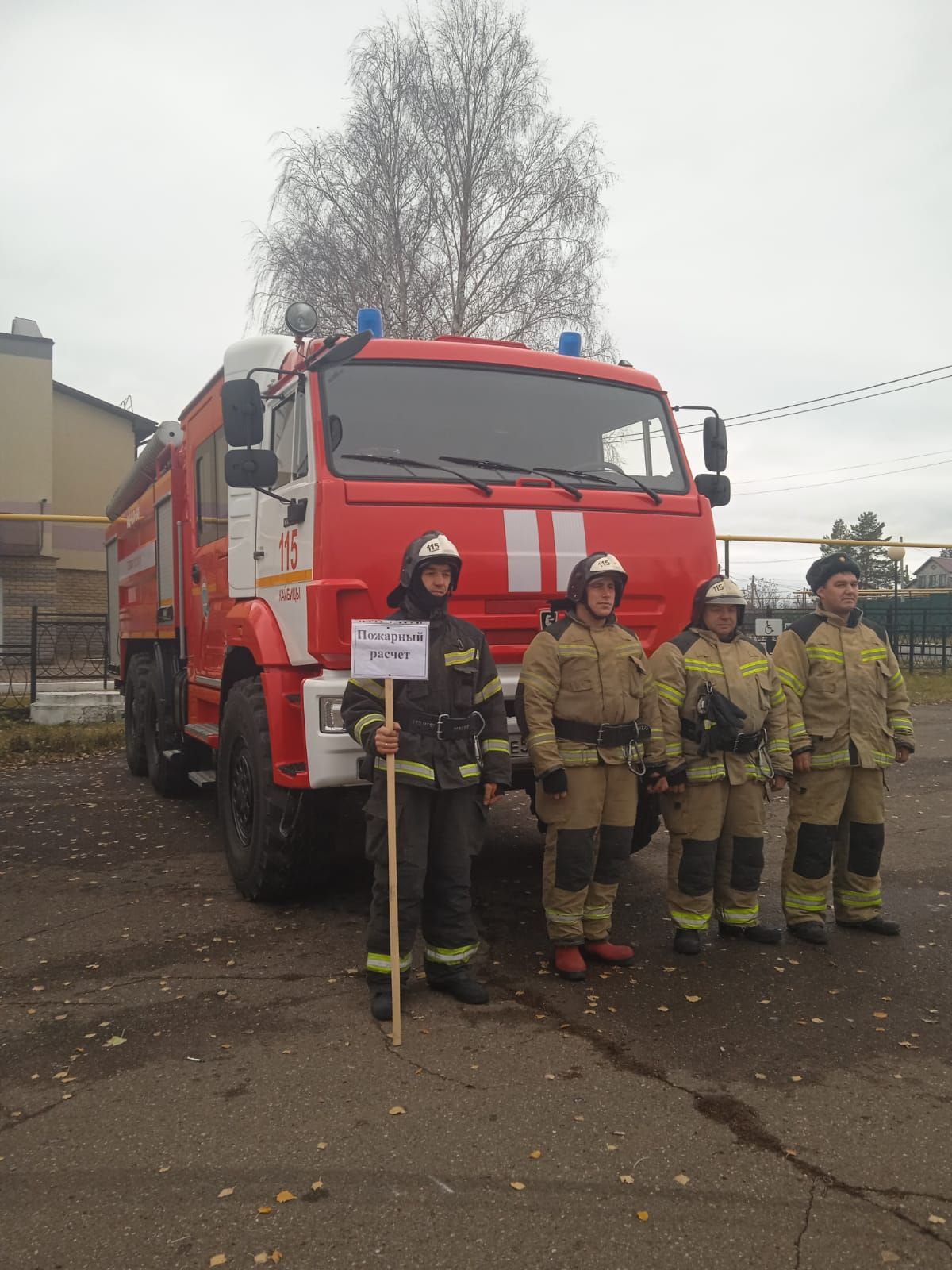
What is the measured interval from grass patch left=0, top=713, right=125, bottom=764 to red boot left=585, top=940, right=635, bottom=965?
8.32 meters

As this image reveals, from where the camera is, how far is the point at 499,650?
16.2 feet

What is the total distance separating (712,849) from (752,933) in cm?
52

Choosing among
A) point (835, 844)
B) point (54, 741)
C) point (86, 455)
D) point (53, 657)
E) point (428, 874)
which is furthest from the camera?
point (86, 455)

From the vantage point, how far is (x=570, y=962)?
14.5 feet

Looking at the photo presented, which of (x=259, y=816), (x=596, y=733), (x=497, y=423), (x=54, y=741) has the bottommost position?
(x=54, y=741)

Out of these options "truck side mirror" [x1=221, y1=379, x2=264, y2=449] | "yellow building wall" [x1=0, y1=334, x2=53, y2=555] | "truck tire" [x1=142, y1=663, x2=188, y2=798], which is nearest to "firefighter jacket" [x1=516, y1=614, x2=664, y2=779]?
"truck side mirror" [x1=221, y1=379, x2=264, y2=449]

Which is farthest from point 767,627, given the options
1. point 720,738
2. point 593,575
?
point 593,575

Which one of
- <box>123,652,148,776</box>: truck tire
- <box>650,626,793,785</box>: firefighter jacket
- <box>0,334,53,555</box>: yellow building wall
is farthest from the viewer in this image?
<box>0,334,53,555</box>: yellow building wall

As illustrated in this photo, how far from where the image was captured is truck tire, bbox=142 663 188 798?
8180 mm

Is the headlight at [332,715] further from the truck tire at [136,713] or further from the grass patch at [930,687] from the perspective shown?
the grass patch at [930,687]

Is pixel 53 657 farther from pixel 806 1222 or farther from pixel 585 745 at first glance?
pixel 806 1222

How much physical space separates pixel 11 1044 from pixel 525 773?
2.58 metres

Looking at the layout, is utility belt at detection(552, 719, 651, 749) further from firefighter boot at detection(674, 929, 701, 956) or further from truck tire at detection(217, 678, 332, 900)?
truck tire at detection(217, 678, 332, 900)

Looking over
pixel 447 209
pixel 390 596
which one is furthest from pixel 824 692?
pixel 447 209
